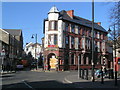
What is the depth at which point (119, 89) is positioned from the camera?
1382cm

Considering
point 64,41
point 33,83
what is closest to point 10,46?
point 64,41

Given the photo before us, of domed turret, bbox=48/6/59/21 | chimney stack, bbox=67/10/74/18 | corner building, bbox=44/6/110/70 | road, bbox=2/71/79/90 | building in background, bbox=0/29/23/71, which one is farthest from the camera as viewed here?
building in background, bbox=0/29/23/71

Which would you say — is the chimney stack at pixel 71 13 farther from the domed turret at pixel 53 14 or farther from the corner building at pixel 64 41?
the domed turret at pixel 53 14

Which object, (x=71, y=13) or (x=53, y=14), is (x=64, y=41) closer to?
(x=53, y=14)

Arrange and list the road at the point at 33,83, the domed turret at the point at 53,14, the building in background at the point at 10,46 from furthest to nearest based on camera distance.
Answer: the building in background at the point at 10,46
the domed turret at the point at 53,14
the road at the point at 33,83

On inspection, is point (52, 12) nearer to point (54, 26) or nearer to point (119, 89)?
point (54, 26)

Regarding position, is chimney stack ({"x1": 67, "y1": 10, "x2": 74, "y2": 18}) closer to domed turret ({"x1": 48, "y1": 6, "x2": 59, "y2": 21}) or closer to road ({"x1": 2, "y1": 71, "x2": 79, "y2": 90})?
domed turret ({"x1": 48, "y1": 6, "x2": 59, "y2": 21})

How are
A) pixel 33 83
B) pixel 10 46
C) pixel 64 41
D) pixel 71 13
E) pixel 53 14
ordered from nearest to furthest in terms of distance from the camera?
pixel 33 83
pixel 53 14
pixel 64 41
pixel 71 13
pixel 10 46

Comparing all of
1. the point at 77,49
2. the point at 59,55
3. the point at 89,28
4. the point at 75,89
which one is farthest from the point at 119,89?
the point at 89,28

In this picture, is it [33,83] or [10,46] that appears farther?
[10,46]

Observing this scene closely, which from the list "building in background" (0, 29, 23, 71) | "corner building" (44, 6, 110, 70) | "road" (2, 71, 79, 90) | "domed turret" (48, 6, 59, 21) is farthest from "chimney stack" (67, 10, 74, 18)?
"road" (2, 71, 79, 90)

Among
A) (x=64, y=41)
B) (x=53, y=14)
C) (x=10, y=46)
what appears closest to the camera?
(x=53, y=14)

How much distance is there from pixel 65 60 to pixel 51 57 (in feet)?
10.8

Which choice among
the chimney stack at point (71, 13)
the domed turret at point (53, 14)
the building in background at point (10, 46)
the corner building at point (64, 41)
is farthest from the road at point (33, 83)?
the chimney stack at point (71, 13)
